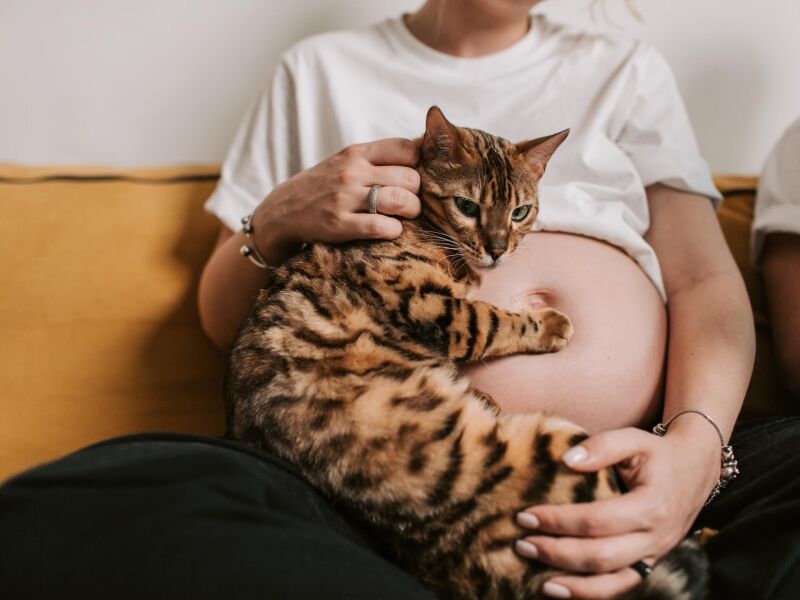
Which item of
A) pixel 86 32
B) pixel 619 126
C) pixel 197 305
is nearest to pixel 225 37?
pixel 86 32

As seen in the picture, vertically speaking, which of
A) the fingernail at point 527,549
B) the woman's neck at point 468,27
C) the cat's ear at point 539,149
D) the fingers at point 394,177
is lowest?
the fingernail at point 527,549

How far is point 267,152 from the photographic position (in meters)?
1.45

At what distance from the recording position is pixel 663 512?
0.87 m

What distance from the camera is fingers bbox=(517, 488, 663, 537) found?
813 mm

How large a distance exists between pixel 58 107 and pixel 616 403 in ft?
5.59

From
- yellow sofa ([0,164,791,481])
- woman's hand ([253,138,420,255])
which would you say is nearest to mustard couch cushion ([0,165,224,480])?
yellow sofa ([0,164,791,481])

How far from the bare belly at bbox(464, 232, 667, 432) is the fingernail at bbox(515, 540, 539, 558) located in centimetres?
30

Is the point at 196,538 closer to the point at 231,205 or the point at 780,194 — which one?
the point at 231,205

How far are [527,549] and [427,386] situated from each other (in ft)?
0.87

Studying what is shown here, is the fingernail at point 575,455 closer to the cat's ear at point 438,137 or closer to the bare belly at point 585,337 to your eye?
the bare belly at point 585,337

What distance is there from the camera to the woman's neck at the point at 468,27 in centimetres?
136

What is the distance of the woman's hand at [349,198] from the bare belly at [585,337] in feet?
0.77

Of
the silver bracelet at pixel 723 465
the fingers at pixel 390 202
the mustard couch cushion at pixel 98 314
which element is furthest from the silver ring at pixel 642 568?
the mustard couch cushion at pixel 98 314

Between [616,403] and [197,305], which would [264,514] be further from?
[197,305]
